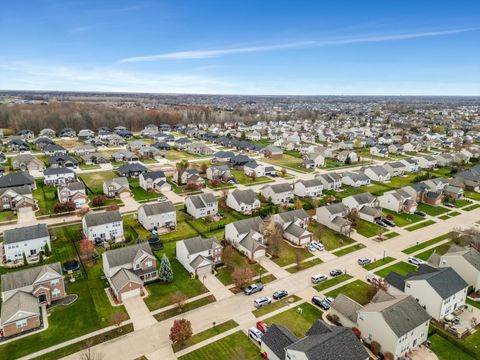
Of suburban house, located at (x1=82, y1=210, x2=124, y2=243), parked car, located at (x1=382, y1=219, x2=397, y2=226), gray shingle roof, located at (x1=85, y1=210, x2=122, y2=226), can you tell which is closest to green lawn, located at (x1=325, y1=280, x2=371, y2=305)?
parked car, located at (x1=382, y1=219, x2=397, y2=226)

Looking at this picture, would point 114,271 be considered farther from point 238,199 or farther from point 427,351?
point 427,351

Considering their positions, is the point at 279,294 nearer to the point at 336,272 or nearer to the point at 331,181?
the point at 336,272

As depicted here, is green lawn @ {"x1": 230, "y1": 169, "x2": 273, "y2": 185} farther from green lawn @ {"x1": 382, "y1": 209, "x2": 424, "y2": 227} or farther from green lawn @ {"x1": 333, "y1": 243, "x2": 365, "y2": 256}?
green lawn @ {"x1": 333, "y1": 243, "x2": 365, "y2": 256}

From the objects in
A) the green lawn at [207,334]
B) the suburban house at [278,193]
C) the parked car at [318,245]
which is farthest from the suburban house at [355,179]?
the green lawn at [207,334]

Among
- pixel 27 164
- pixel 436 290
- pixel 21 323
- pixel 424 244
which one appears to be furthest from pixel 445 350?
pixel 27 164

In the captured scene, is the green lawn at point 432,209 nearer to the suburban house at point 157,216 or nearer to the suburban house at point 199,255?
the suburban house at point 199,255

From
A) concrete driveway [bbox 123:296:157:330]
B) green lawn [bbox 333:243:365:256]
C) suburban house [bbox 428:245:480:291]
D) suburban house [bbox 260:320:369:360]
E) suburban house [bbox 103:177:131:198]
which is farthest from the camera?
suburban house [bbox 103:177:131:198]
